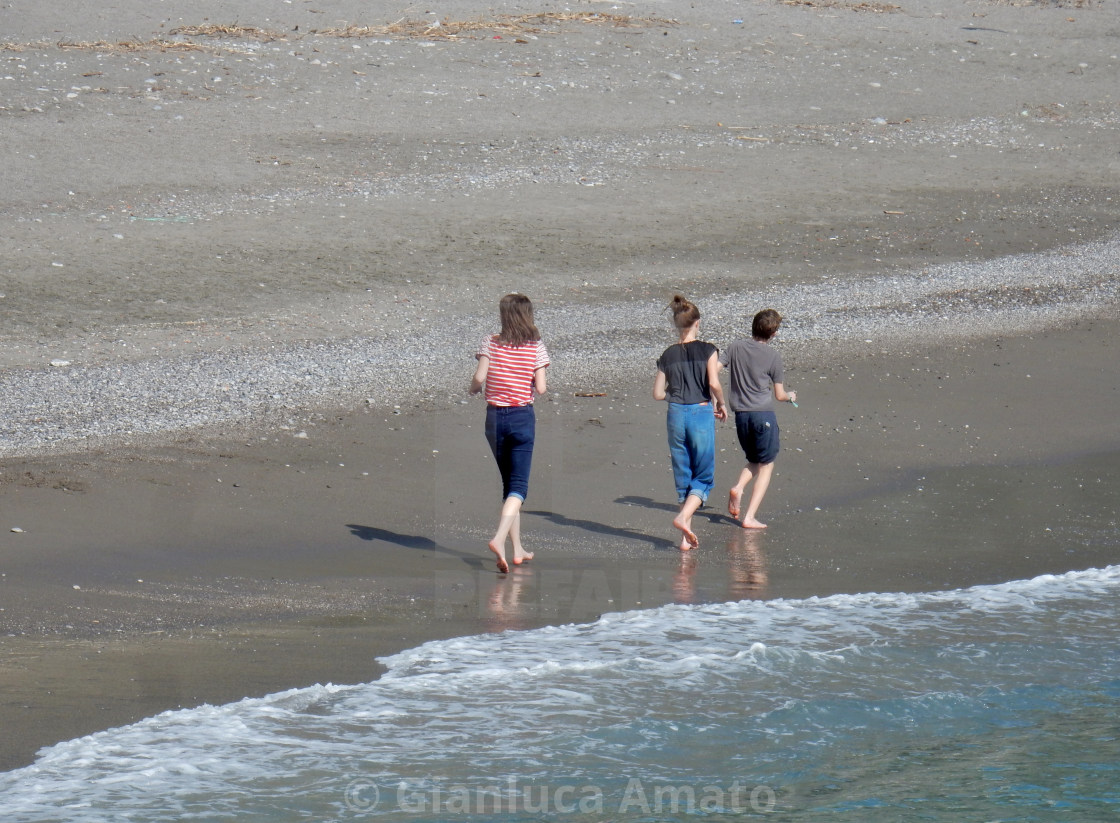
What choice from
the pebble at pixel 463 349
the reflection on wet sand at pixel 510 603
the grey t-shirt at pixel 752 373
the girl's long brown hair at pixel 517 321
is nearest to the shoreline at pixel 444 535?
the reflection on wet sand at pixel 510 603

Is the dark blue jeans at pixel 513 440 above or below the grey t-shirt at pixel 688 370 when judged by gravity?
below

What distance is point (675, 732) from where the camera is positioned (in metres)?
5.53

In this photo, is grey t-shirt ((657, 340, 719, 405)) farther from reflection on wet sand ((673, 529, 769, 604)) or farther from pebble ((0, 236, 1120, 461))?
pebble ((0, 236, 1120, 461))

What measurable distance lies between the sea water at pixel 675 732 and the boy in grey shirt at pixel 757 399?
1257mm

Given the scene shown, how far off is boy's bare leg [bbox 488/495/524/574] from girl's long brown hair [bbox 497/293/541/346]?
0.83m

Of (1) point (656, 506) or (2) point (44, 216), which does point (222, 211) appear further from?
(1) point (656, 506)

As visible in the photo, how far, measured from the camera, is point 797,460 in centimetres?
923

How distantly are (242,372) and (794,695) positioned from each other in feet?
19.2

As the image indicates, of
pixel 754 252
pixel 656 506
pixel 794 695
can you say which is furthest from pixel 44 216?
pixel 794 695

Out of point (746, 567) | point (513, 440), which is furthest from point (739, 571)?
point (513, 440)

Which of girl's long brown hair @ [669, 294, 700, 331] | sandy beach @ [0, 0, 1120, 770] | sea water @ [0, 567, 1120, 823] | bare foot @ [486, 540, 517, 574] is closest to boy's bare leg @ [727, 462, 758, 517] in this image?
sandy beach @ [0, 0, 1120, 770]

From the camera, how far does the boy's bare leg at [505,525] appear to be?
688 cm

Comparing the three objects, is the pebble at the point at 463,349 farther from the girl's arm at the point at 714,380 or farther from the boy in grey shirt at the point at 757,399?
the girl's arm at the point at 714,380

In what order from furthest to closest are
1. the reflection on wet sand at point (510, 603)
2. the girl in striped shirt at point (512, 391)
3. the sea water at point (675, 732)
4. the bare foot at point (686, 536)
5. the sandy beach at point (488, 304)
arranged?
the bare foot at point (686, 536)
the girl in striped shirt at point (512, 391)
the sandy beach at point (488, 304)
the reflection on wet sand at point (510, 603)
the sea water at point (675, 732)
